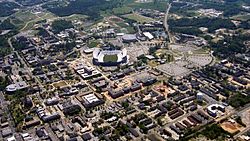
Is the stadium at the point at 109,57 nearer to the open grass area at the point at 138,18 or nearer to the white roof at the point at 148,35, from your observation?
the white roof at the point at 148,35

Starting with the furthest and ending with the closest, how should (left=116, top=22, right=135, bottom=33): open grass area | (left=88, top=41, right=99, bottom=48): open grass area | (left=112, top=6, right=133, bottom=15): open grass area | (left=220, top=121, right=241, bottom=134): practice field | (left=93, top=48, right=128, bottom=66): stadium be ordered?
(left=112, top=6, right=133, bottom=15): open grass area, (left=116, top=22, right=135, bottom=33): open grass area, (left=88, top=41, right=99, bottom=48): open grass area, (left=93, top=48, right=128, bottom=66): stadium, (left=220, top=121, right=241, bottom=134): practice field

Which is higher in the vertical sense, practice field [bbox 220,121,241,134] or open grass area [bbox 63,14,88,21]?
open grass area [bbox 63,14,88,21]

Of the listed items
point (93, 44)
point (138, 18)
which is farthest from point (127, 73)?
point (138, 18)

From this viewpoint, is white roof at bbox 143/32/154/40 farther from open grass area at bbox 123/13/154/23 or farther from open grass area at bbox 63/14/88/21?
open grass area at bbox 63/14/88/21

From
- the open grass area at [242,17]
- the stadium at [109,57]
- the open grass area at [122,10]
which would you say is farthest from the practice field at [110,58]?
the open grass area at [242,17]

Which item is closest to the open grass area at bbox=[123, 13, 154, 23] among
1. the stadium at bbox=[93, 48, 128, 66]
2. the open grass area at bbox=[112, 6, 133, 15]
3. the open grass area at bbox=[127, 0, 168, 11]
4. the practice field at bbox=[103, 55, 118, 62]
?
the open grass area at bbox=[112, 6, 133, 15]

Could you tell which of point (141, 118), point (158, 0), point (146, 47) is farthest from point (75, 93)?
point (158, 0)

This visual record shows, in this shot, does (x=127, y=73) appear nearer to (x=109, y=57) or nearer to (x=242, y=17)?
(x=109, y=57)

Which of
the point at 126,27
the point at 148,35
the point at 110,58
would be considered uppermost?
the point at 110,58
